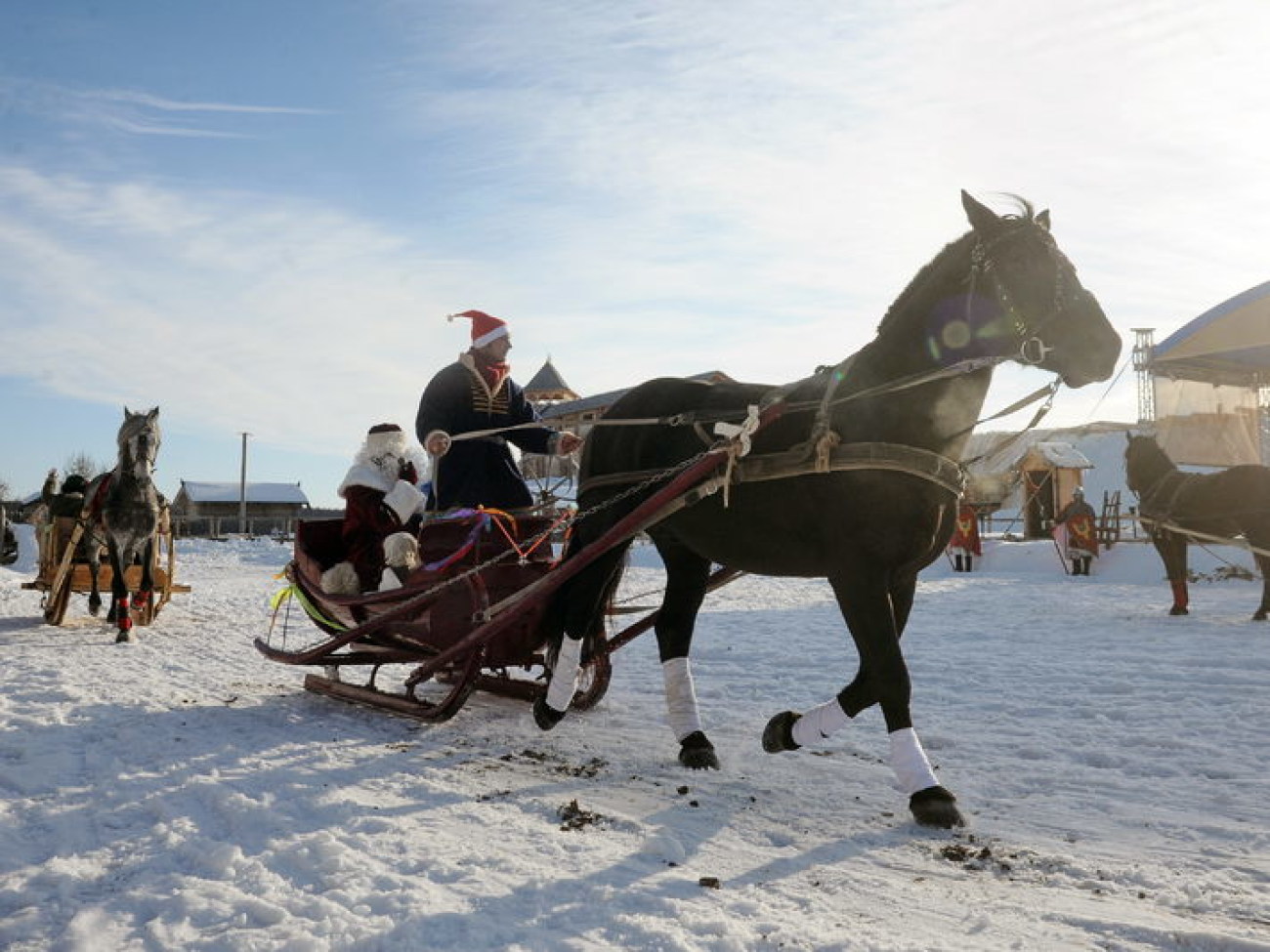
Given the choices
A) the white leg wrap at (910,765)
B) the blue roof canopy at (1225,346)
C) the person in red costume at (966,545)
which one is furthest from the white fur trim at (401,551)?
the blue roof canopy at (1225,346)

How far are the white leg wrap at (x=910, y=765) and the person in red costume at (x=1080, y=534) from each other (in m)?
17.8

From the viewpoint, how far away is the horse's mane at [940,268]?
3924mm

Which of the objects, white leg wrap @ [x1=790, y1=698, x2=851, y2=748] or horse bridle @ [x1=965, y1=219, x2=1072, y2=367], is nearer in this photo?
horse bridle @ [x1=965, y1=219, x2=1072, y2=367]

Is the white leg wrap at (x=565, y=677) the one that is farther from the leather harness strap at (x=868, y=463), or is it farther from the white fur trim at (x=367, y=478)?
the white fur trim at (x=367, y=478)

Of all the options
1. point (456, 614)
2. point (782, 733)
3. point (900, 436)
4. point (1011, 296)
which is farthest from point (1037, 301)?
point (456, 614)

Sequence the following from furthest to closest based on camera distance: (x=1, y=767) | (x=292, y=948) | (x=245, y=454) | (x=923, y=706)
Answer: (x=245, y=454), (x=923, y=706), (x=1, y=767), (x=292, y=948)

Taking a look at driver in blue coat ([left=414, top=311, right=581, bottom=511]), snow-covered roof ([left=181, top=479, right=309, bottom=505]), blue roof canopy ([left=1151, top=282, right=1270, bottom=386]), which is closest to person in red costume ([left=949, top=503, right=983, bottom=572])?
blue roof canopy ([left=1151, top=282, right=1270, bottom=386])

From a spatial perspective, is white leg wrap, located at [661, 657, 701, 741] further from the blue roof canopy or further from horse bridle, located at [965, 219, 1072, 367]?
the blue roof canopy

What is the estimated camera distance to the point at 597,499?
17.7 ft

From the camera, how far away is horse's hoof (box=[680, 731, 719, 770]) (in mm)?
4629

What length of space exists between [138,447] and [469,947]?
938 centimetres

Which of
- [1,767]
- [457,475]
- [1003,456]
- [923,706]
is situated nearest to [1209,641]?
[923,706]

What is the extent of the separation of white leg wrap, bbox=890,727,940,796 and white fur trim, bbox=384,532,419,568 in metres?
3.05

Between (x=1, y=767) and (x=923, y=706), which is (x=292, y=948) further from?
(x=923, y=706)
